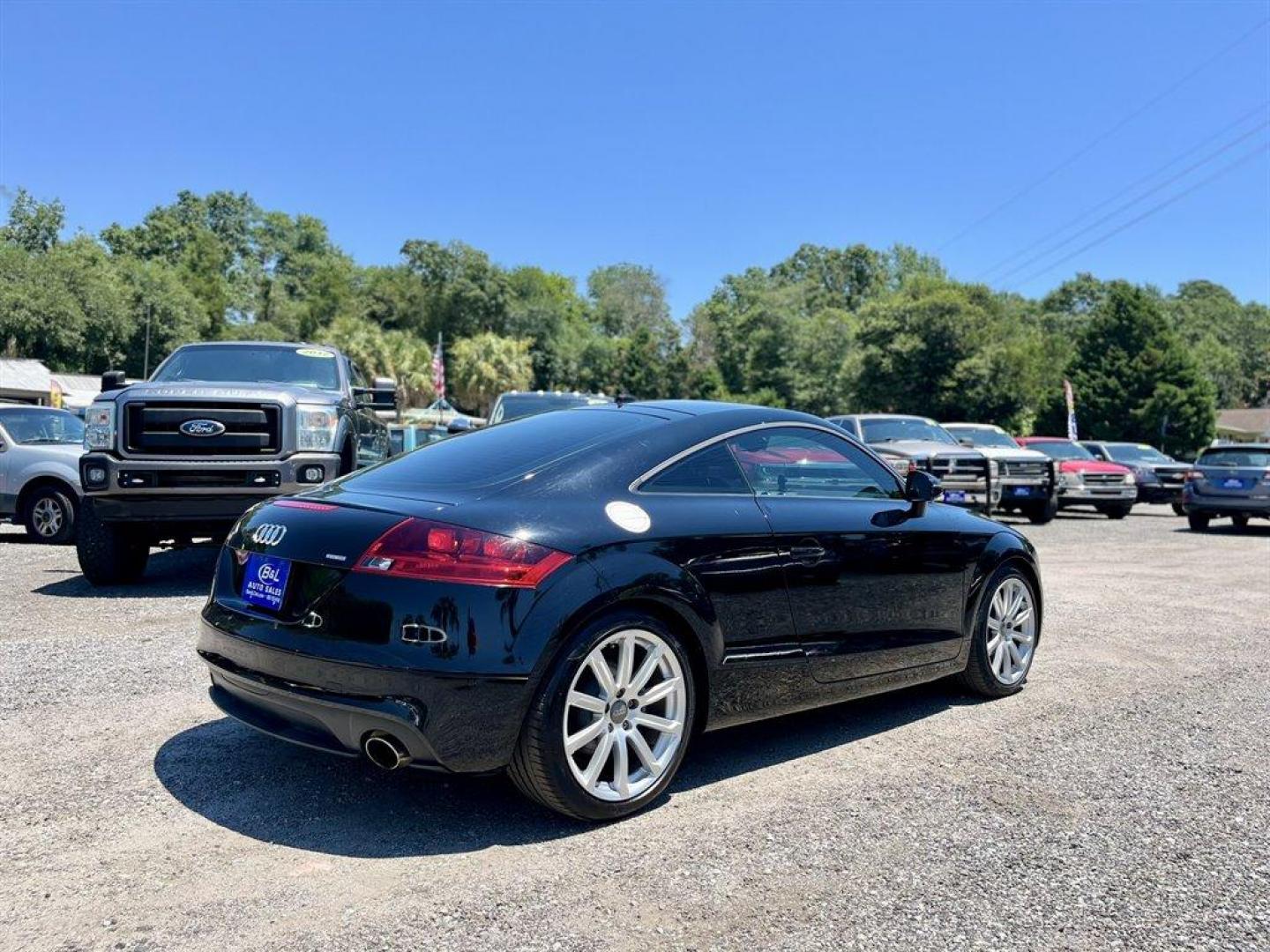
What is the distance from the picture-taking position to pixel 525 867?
10.7 ft

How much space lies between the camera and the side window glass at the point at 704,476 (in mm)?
4031

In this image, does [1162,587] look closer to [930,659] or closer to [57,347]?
[930,659]

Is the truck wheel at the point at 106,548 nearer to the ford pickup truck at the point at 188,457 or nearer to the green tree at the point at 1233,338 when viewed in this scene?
the ford pickup truck at the point at 188,457

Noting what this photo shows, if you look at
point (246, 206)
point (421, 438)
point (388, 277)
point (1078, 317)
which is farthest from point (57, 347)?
point (1078, 317)

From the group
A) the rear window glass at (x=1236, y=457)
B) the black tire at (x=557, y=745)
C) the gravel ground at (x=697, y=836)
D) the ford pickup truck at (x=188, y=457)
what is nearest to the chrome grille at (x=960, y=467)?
the rear window glass at (x=1236, y=457)

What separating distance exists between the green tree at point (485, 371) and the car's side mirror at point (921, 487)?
68.6 m

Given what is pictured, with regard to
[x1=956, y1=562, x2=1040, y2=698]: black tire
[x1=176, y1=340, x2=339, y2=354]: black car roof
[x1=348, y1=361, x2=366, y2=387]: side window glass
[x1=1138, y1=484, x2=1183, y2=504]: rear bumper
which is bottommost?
[x1=956, y1=562, x2=1040, y2=698]: black tire

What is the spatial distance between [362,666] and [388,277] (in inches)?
3804

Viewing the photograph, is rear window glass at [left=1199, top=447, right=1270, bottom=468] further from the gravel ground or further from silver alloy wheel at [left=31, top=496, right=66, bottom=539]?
silver alloy wheel at [left=31, top=496, right=66, bottom=539]

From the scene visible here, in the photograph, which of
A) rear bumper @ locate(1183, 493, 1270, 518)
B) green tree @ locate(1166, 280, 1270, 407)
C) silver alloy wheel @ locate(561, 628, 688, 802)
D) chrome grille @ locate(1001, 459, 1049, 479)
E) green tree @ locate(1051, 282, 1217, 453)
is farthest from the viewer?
green tree @ locate(1166, 280, 1270, 407)

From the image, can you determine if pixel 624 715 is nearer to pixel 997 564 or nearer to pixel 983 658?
pixel 983 658

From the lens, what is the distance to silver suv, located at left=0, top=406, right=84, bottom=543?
40.7 ft

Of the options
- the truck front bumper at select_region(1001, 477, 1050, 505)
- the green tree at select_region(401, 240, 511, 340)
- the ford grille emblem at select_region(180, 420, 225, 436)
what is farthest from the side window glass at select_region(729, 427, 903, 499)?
the green tree at select_region(401, 240, 511, 340)

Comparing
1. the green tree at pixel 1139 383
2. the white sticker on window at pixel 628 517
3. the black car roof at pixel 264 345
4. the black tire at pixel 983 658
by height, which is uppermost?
the green tree at pixel 1139 383
